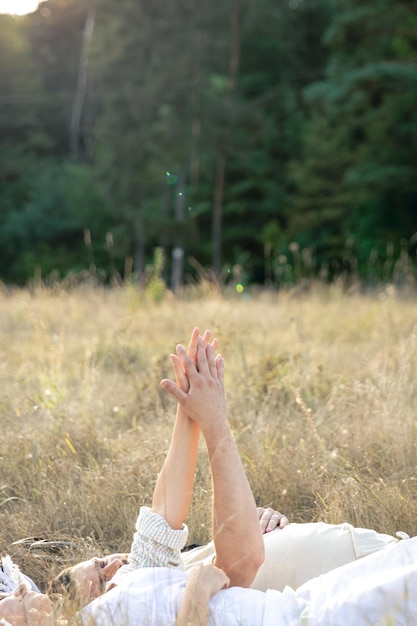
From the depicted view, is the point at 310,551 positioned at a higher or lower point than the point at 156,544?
lower

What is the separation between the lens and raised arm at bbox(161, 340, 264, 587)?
196cm

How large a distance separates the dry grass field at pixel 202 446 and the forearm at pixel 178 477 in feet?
1.64

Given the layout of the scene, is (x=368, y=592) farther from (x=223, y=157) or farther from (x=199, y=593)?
(x=223, y=157)

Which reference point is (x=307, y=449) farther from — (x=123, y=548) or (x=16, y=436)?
(x=16, y=436)

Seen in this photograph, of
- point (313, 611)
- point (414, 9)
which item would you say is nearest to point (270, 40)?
point (414, 9)

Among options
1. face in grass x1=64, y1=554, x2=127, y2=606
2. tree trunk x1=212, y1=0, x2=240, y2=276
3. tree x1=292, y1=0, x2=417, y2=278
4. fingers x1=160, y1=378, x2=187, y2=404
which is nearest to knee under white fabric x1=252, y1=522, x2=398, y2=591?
face in grass x1=64, y1=554, x2=127, y2=606

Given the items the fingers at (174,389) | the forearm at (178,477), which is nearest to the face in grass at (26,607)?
the forearm at (178,477)

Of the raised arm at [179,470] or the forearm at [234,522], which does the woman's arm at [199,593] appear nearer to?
the forearm at [234,522]

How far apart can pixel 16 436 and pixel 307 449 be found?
125 cm

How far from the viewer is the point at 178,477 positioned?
211 centimetres

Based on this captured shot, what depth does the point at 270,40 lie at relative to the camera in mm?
23125

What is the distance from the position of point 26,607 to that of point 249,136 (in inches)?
808

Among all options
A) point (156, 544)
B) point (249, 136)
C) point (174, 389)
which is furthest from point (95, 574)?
point (249, 136)

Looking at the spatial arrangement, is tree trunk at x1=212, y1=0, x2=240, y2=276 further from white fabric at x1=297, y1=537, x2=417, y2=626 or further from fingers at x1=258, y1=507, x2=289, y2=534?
white fabric at x1=297, y1=537, x2=417, y2=626
